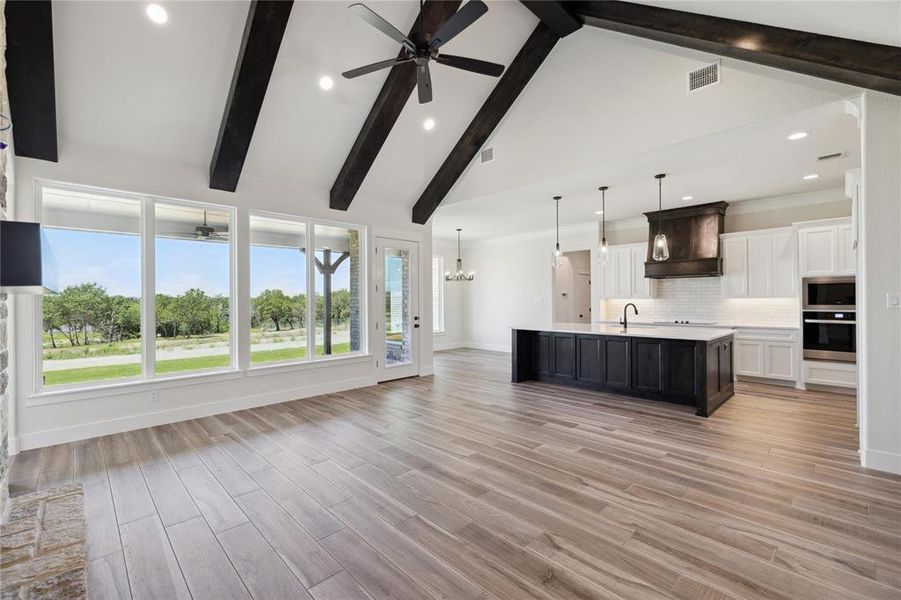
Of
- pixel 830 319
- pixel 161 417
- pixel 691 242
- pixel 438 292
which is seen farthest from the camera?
pixel 438 292

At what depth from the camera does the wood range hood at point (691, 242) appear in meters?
6.79

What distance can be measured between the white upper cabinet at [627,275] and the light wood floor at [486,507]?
356cm

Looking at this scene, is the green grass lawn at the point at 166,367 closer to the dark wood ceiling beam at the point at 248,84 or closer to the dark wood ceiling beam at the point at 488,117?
the dark wood ceiling beam at the point at 248,84

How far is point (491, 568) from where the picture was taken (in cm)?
201

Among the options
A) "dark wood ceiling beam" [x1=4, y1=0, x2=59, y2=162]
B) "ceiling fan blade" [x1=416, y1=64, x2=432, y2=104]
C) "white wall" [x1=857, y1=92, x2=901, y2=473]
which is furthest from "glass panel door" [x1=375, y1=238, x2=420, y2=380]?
"white wall" [x1=857, y1=92, x2=901, y2=473]

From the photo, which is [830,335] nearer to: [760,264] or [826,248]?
[826,248]

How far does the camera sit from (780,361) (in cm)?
605

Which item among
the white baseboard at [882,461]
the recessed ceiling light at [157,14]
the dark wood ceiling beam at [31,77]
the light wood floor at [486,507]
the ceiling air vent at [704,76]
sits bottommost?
the light wood floor at [486,507]

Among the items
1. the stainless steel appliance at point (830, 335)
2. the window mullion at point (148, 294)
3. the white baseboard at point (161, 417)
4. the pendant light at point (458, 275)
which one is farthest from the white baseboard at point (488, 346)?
the window mullion at point (148, 294)

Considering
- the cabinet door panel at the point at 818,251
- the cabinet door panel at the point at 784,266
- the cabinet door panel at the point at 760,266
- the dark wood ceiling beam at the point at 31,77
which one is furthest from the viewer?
the cabinet door panel at the point at 760,266

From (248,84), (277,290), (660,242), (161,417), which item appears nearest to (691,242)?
(660,242)

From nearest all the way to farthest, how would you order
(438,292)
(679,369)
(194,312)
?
(194,312), (679,369), (438,292)

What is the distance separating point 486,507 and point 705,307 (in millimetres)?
6569

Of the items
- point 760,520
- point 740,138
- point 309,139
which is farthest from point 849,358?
point 309,139
